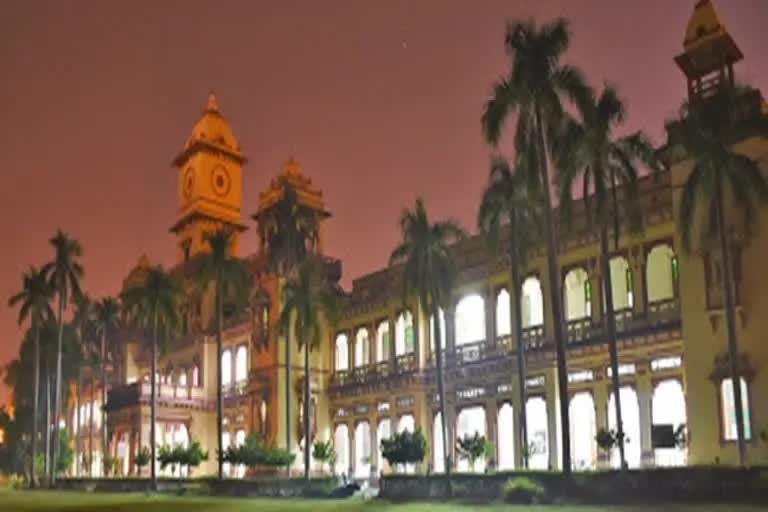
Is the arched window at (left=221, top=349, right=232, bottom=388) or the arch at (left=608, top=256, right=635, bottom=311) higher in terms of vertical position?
the arch at (left=608, top=256, right=635, bottom=311)

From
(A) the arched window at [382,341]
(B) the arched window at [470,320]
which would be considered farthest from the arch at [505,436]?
(A) the arched window at [382,341]

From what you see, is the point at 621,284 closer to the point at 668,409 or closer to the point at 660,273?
the point at 660,273

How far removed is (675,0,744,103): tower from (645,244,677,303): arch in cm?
744

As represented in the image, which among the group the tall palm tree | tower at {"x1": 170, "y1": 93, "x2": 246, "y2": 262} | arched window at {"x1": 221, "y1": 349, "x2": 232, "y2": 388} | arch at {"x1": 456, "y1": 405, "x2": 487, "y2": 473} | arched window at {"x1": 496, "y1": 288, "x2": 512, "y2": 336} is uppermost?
tower at {"x1": 170, "y1": 93, "x2": 246, "y2": 262}

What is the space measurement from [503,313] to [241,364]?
2637 cm

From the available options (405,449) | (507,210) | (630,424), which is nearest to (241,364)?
(405,449)

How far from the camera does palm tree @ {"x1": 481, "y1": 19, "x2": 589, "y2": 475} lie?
33281mm

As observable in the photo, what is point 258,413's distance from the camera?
6438cm

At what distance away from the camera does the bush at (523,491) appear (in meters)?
32.5

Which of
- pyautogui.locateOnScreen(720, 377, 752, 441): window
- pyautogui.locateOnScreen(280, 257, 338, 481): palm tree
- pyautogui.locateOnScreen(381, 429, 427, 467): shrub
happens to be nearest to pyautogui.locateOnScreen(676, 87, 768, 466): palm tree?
pyautogui.locateOnScreen(720, 377, 752, 441): window

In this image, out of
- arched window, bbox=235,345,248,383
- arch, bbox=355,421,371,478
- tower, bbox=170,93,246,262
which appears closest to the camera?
arch, bbox=355,421,371,478

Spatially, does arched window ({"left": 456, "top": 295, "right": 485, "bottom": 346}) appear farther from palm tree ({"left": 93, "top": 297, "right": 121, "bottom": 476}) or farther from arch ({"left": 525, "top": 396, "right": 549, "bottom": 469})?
palm tree ({"left": 93, "top": 297, "right": 121, "bottom": 476})

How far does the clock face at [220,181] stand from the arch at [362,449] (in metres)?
36.3

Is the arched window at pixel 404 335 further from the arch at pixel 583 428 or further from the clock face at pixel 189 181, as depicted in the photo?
the clock face at pixel 189 181
